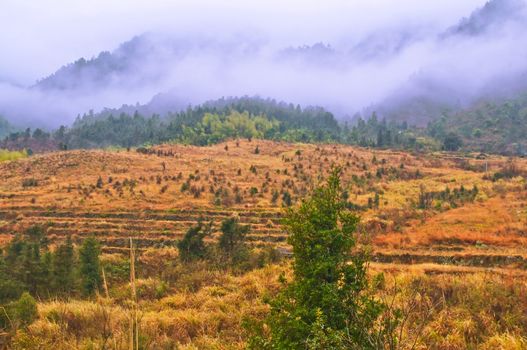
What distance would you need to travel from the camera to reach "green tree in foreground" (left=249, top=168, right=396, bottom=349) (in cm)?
445

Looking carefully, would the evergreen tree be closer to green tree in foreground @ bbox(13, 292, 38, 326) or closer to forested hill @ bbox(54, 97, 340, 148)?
green tree in foreground @ bbox(13, 292, 38, 326)

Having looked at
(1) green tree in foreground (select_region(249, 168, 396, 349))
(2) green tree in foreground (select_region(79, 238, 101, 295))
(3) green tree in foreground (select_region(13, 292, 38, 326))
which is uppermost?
(1) green tree in foreground (select_region(249, 168, 396, 349))

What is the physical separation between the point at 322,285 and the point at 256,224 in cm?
1993

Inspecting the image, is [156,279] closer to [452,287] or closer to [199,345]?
[199,345]

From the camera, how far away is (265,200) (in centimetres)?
3028

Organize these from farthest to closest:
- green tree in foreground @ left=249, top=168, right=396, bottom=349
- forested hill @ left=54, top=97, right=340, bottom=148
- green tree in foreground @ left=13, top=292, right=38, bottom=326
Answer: forested hill @ left=54, top=97, right=340, bottom=148, green tree in foreground @ left=13, top=292, right=38, bottom=326, green tree in foreground @ left=249, top=168, right=396, bottom=349

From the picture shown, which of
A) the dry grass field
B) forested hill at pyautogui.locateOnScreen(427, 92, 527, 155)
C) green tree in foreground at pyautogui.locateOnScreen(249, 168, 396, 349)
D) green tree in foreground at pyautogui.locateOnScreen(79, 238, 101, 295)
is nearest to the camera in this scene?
green tree in foreground at pyautogui.locateOnScreen(249, 168, 396, 349)

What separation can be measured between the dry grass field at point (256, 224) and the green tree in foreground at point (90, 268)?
71 cm

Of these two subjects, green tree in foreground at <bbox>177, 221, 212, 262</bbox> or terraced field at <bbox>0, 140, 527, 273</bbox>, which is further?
terraced field at <bbox>0, 140, 527, 273</bbox>

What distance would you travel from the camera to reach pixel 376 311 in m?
4.35

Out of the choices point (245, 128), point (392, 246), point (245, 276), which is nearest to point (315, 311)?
point (245, 276)

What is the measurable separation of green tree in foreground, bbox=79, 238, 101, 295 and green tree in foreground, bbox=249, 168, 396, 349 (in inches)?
342

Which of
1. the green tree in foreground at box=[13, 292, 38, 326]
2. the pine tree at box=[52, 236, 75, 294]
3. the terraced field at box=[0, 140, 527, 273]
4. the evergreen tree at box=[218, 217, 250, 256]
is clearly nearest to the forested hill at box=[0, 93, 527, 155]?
the terraced field at box=[0, 140, 527, 273]

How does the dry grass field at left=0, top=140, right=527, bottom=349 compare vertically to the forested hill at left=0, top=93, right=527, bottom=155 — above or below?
below
